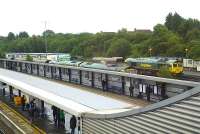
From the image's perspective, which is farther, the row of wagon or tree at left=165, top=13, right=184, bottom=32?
tree at left=165, top=13, right=184, bottom=32

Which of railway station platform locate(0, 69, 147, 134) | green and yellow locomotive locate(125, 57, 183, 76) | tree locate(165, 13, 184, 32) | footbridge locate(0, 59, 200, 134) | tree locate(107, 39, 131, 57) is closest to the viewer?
footbridge locate(0, 59, 200, 134)

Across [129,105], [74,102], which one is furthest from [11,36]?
[129,105]

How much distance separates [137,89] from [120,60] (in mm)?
52758

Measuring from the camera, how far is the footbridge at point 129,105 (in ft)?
27.3

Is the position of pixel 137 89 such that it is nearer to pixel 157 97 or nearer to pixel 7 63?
pixel 157 97

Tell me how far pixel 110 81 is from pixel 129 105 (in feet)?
23.2

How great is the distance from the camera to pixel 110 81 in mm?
20188

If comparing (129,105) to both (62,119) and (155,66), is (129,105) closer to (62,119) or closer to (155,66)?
(62,119)

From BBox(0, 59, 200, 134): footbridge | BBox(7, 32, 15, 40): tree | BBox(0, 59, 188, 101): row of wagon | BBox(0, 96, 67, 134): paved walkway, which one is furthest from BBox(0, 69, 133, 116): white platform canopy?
BBox(7, 32, 15, 40): tree

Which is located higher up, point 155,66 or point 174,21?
point 174,21

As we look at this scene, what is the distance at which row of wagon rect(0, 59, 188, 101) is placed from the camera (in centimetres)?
1595

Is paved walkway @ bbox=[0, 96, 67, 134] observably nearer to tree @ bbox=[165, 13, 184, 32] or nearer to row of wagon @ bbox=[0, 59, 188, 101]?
row of wagon @ bbox=[0, 59, 188, 101]

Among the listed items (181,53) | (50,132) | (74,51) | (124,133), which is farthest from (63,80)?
(74,51)

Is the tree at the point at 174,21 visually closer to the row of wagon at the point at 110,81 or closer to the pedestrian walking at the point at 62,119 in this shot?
the row of wagon at the point at 110,81
